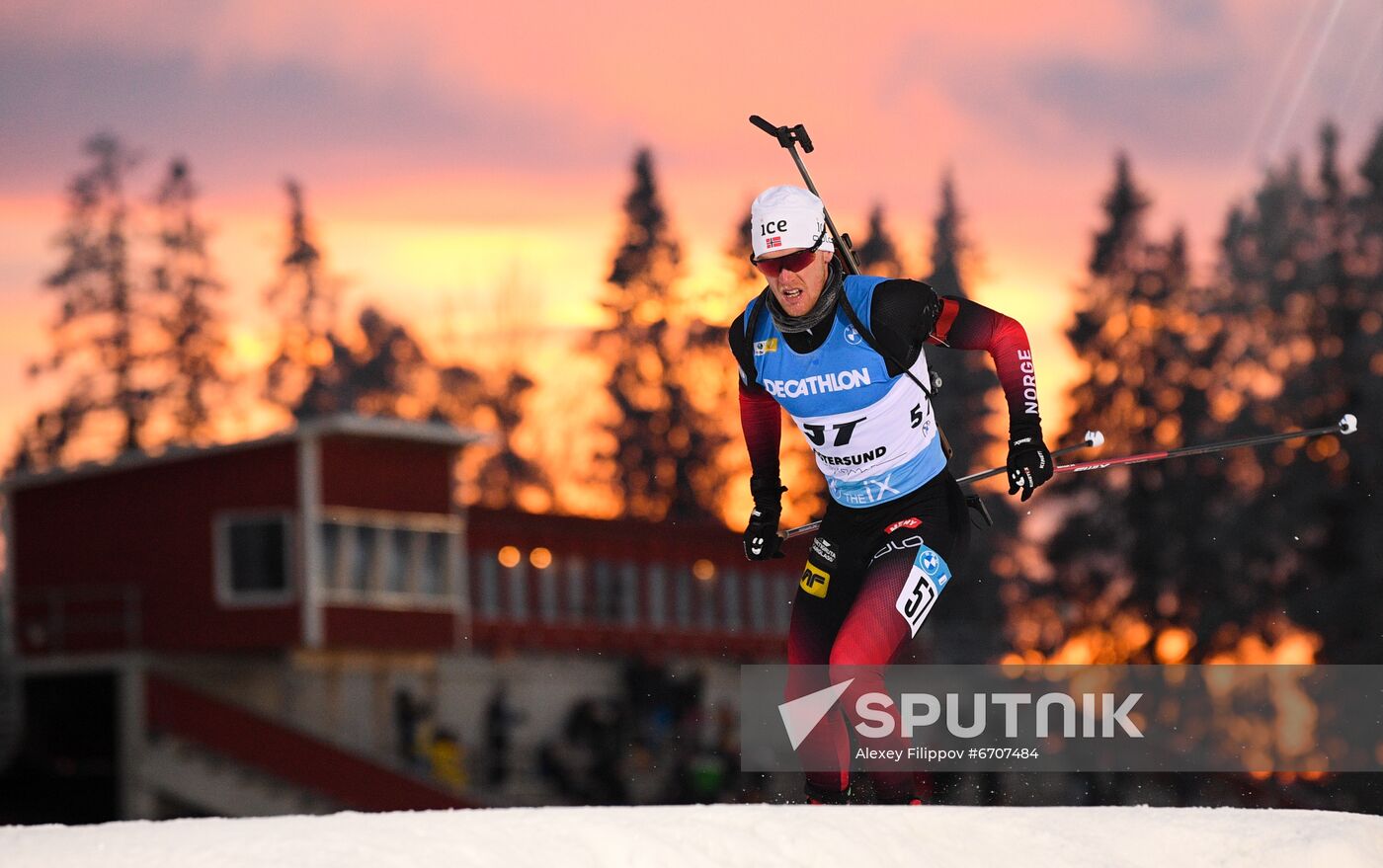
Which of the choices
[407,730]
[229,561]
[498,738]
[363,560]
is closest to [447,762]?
[407,730]

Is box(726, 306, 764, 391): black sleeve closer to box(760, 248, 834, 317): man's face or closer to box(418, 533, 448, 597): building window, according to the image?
box(760, 248, 834, 317): man's face

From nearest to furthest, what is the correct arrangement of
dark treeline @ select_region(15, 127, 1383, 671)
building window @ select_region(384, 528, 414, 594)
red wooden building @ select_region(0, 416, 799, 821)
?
red wooden building @ select_region(0, 416, 799, 821) → building window @ select_region(384, 528, 414, 594) → dark treeline @ select_region(15, 127, 1383, 671)

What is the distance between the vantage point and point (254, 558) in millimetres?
32469

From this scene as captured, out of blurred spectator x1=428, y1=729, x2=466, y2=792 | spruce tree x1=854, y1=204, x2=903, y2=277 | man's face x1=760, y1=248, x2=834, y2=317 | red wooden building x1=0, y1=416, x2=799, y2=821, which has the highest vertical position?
spruce tree x1=854, y1=204, x2=903, y2=277

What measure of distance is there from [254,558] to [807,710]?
25.7 meters

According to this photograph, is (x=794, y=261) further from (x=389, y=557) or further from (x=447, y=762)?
(x=389, y=557)

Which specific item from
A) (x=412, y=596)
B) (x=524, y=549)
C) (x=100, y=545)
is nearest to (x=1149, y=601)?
(x=524, y=549)

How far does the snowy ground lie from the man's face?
5.68 ft

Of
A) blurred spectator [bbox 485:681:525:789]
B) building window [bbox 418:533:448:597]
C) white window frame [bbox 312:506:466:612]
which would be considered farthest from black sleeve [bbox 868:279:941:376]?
building window [bbox 418:533:448:597]

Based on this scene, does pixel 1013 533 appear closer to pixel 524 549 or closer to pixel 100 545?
pixel 524 549

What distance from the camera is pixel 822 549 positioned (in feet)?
26.2

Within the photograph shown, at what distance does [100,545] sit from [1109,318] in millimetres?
20884

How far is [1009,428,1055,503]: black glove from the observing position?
24.7 ft

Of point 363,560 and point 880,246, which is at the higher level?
point 880,246
